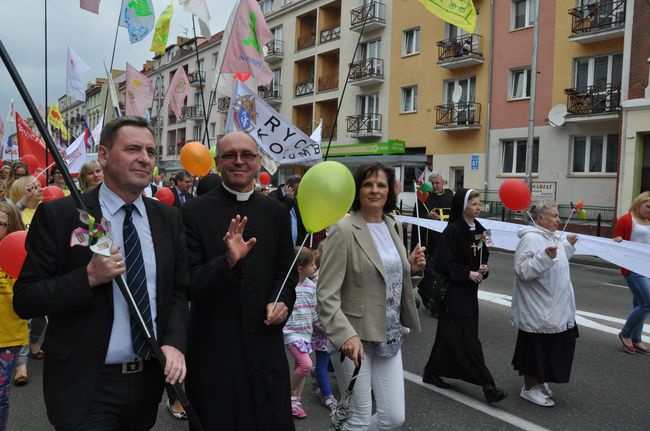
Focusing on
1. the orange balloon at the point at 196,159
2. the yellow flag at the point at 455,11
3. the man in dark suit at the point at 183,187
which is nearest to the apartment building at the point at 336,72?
the man in dark suit at the point at 183,187

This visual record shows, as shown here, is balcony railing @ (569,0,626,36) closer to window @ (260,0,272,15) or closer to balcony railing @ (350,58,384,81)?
balcony railing @ (350,58,384,81)

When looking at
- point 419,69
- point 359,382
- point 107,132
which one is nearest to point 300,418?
point 359,382

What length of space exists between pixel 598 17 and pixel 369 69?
11.7m

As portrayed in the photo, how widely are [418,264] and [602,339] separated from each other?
13.6 ft

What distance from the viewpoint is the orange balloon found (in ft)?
25.5

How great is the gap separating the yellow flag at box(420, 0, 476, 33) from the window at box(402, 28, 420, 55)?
760 inches

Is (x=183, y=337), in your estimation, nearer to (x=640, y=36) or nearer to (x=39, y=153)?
(x=39, y=153)

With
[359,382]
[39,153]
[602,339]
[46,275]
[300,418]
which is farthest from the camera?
[39,153]

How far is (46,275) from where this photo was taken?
210 cm

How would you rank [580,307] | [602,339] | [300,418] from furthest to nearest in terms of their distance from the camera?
[580,307]
[602,339]
[300,418]

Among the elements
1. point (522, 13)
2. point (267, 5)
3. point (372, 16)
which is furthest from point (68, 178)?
point (267, 5)

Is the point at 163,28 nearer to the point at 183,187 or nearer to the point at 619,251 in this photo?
the point at 183,187

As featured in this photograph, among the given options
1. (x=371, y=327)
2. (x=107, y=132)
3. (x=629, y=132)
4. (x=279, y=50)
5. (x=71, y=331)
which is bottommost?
(x=371, y=327)

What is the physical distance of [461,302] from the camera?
188 inches
